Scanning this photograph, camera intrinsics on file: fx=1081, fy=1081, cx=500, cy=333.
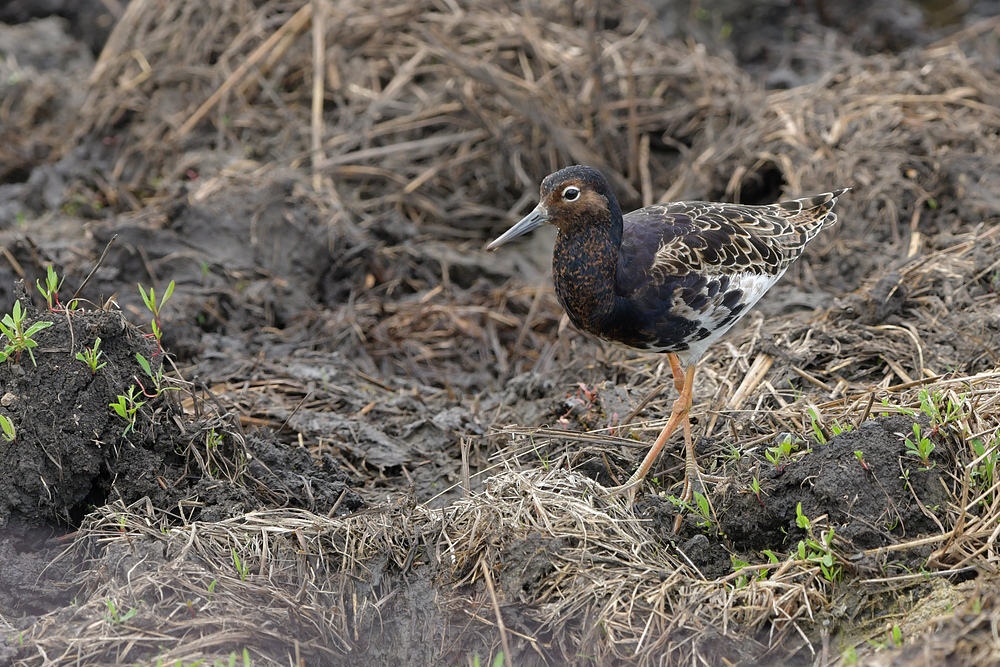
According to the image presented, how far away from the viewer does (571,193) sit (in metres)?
4.91

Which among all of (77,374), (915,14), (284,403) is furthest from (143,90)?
(915,14)

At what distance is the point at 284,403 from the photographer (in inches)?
232

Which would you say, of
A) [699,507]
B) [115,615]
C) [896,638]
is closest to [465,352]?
[699,507]

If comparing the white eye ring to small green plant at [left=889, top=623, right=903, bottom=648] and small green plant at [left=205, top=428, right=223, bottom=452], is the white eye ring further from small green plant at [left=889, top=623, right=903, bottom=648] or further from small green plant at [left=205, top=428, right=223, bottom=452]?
small green plant at [left=889, top=623, right=903, bottom=648]

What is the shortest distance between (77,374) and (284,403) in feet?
5.03

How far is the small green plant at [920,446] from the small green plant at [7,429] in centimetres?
352

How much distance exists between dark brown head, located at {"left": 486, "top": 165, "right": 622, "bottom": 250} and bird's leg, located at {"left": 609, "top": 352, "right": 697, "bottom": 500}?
0.77 m

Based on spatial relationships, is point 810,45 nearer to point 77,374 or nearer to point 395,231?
point 395,231

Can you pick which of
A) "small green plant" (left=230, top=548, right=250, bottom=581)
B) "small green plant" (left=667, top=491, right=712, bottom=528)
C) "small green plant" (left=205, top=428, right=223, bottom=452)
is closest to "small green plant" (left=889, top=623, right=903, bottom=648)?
"small green plant" (left=667, top=491, right=712, bottom=528)

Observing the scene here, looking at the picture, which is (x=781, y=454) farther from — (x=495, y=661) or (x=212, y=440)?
(x=212, y=440)

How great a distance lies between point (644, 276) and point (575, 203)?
460 millimetres

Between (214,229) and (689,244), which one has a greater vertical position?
(689,244)

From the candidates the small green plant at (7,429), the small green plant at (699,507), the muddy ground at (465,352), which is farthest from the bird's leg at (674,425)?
the small green plant at (7,429)

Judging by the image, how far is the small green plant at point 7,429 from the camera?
4242mm
